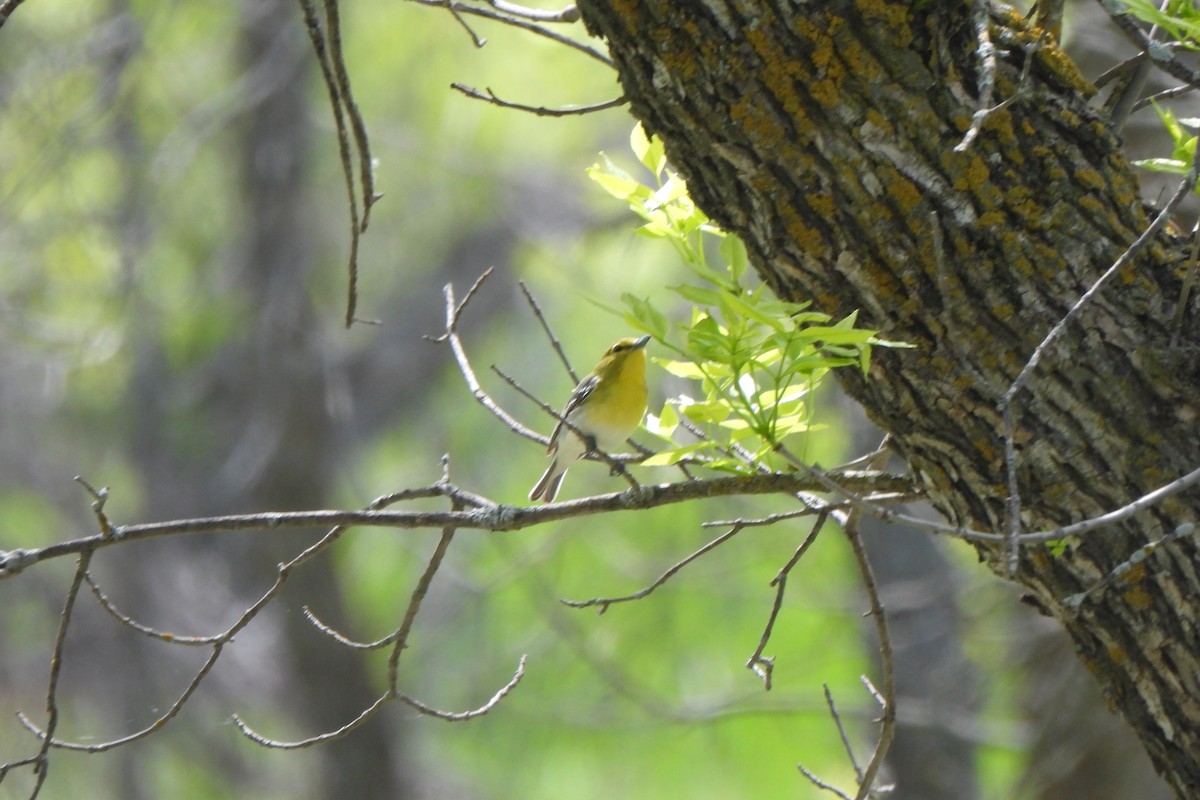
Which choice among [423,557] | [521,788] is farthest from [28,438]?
[521,788]

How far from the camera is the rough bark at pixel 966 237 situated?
5.59 feet

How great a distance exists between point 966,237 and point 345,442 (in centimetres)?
755

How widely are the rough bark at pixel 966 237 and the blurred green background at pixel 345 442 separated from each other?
4.20 meters

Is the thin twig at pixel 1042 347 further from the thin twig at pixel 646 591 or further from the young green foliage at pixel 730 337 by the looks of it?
the thin twig at pixel 646 591

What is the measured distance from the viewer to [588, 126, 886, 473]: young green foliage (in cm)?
147

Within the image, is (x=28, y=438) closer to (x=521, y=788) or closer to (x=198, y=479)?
(x=198, y=479)

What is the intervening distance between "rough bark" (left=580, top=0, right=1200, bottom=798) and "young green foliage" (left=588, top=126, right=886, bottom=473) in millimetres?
81

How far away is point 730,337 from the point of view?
153 centimetres

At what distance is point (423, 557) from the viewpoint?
804 cm

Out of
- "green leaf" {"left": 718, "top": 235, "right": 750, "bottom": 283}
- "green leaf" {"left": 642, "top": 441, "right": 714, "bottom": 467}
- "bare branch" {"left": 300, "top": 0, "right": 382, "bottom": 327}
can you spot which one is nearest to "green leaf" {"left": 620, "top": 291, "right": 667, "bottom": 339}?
"green leaf" {"left": 718, "top": 235, "right": 750, "bottom": 283}

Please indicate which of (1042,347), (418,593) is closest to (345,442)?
(418,593)

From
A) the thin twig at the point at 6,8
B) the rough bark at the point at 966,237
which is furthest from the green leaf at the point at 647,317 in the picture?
the thin twig at the point at 6,8

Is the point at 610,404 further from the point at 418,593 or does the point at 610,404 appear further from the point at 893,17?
the point at 893,17

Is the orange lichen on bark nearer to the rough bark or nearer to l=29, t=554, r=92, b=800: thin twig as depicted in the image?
the rough bark
